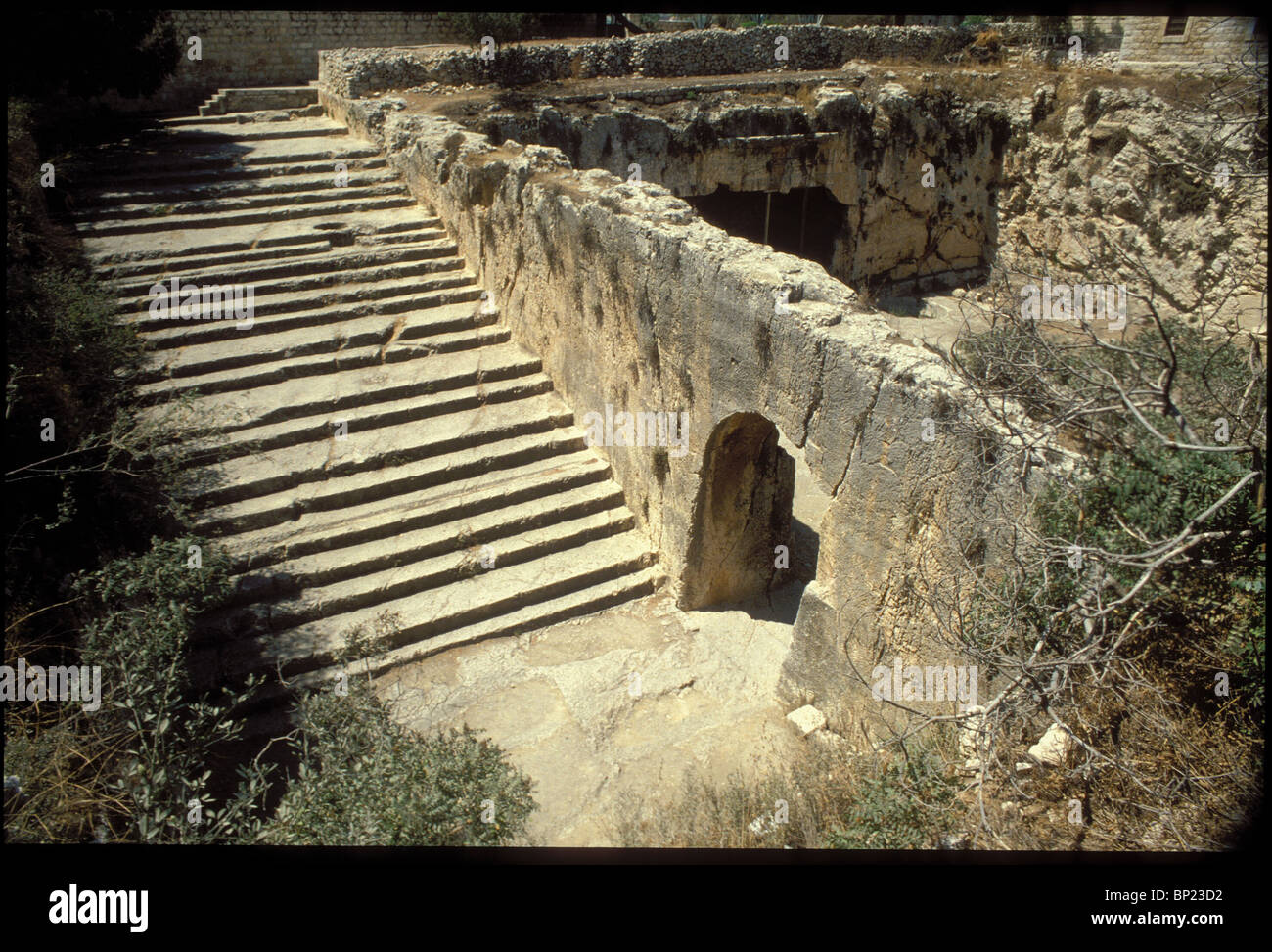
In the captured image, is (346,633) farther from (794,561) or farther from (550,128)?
(550,128)

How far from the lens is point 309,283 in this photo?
9.55 metres

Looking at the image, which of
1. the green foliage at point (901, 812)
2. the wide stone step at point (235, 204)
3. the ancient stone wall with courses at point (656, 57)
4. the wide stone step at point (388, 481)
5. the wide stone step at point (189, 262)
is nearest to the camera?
the green foliage at point (901, 812)

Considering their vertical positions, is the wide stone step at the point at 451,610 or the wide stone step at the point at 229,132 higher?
the wide stone step at the point at 229,132

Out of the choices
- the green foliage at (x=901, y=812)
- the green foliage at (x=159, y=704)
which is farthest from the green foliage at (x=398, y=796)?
the green foliage at (x=901, y=812)

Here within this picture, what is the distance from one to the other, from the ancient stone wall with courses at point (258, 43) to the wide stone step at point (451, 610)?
441 inches

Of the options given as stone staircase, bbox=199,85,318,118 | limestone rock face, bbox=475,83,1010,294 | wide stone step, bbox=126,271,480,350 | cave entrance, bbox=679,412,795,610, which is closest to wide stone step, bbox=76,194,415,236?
wide stone step, bbox=126,271,480,350

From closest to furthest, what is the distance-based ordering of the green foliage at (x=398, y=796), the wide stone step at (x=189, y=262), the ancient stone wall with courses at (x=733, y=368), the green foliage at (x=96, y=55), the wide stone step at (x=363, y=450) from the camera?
the green foliage at (x=398, y=796) → the ancient stone wall with courses at (x=733, y=368) → the wide stone step at (x=363, y=450) → the wide stone step at (x=189, y=262) → the green foliage at (x=96, y=55)

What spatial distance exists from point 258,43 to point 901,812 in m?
16.2

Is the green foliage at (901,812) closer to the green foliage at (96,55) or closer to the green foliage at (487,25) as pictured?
the green foliage at (96,55)

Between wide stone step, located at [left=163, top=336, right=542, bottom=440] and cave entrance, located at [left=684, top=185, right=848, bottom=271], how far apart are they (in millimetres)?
6551

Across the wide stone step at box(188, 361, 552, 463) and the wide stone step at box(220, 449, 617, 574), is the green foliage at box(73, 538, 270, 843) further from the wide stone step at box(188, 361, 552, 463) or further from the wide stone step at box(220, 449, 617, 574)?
the wide stone step at box(188, 361, 552, 463)

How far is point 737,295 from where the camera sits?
624 centimetres

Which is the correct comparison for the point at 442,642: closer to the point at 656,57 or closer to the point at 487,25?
the point at 487,25

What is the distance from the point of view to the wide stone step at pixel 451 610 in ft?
21.6
